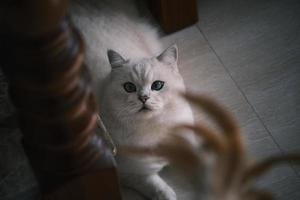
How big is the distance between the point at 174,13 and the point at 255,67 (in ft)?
0.89

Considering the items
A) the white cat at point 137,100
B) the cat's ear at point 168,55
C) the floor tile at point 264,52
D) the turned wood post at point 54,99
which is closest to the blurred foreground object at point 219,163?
the turned wood post at point 54,99

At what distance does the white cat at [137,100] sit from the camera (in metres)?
1.22

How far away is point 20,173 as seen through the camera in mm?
1201

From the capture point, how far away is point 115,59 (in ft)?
4.13

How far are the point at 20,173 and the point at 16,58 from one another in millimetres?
602

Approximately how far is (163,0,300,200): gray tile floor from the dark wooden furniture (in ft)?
0.09

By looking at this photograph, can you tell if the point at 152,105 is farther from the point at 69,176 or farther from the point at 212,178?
the point at 212,178

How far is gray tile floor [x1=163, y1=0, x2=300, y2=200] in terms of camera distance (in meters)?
1.35

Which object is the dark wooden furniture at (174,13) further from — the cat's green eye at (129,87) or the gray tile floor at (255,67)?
the cat's green eye at (129,87)

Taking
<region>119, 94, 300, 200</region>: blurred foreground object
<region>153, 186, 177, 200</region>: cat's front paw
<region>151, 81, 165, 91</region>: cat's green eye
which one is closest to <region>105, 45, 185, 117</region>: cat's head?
<region>151, 81, 165, 91</region>: cat's green eye

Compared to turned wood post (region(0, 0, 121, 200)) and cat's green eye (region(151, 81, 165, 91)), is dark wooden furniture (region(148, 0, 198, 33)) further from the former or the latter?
turned wood post (region(0, 0, 121, 200))

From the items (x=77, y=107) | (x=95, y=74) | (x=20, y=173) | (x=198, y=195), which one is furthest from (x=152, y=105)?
(x=198, y=195)

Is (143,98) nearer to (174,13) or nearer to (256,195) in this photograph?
(174,13)

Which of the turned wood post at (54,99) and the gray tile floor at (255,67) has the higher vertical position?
the turned wood post at (54,99)
